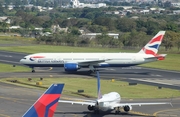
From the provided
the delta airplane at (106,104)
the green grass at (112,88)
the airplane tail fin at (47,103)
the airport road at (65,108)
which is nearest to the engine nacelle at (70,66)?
the green grass at (112,88)

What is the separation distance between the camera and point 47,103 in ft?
96.4

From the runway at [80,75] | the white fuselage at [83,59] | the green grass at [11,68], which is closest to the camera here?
the runway at [80,75]

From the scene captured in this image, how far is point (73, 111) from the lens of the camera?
63.2m

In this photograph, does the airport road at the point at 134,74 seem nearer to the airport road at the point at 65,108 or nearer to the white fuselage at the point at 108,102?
the airport road at the point at 65,108

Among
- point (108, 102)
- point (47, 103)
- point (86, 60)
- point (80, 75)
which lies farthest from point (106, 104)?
point (86, 60)

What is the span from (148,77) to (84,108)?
1414 inches

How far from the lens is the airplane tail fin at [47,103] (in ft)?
96.3

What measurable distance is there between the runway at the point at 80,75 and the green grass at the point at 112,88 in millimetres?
3895

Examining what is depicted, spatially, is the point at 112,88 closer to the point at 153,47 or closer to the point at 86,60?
the point at 86,60

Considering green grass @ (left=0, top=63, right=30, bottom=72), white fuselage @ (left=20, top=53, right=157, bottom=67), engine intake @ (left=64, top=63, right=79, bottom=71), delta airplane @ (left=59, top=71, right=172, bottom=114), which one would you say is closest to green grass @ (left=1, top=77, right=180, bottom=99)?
engine intake @ (left=64, top=63, right=79, bottom=71)

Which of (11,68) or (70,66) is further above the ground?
(70,66)

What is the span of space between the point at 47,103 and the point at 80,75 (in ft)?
232

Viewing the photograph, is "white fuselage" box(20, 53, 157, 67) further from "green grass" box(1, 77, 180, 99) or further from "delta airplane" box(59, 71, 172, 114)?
"delta airplane" box(59, 71, 172, 114)

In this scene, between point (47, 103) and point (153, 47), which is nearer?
point (47, 103)
